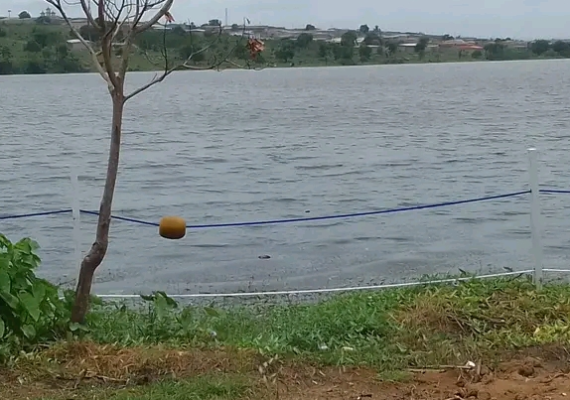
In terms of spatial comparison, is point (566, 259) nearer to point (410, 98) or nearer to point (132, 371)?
point (132, 371)

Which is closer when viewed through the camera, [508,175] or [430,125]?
[508,175]

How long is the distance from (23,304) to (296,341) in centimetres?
193

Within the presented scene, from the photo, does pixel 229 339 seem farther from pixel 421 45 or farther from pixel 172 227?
pixel 421 45

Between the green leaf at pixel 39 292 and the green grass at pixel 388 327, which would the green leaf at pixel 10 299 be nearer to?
the green leaf at pixel 39 292

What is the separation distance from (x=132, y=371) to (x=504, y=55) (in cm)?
15397

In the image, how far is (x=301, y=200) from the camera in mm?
21328

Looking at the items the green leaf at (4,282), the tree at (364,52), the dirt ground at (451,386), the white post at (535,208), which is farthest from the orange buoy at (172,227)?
the tree at (364,52)

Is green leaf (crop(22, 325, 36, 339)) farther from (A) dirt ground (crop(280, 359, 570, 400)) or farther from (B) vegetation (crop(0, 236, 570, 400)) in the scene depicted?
(A) dirt ground (crop(280, 359, 570, 400))

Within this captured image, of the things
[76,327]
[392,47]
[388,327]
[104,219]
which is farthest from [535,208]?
[392,47]

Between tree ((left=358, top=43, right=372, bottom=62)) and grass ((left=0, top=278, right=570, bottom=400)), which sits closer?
grass ((left=0, top=278, right=570, bottom=400))

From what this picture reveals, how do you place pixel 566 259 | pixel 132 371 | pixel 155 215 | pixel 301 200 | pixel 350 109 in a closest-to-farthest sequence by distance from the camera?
pixel 132 371 < pixel 566 259 < pixel 155 215 < pixel 301 200 < pixel 350 109

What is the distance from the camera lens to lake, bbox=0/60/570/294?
1462cm

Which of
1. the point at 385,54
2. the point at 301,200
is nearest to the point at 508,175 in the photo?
the point at 301,200

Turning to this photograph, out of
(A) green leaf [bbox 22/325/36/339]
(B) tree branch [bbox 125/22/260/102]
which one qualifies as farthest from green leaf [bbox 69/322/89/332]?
(B) tree branch [bbox 125/22/260/102]
